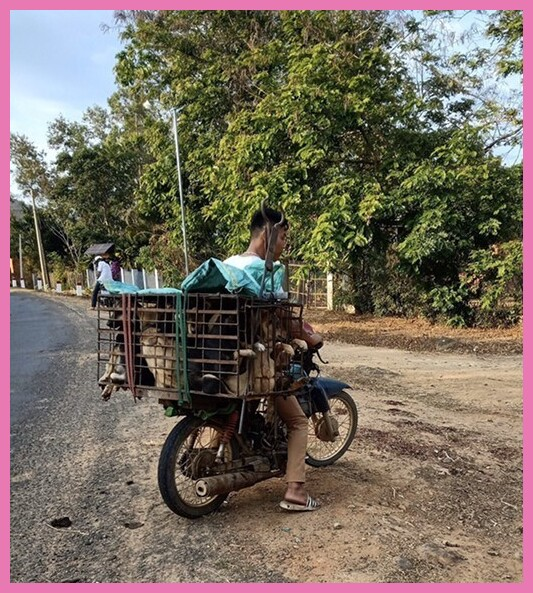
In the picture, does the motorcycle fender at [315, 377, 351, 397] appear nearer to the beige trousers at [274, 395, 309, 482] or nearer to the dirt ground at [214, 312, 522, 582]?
the beige trousers at [274, 395, 309, 482]

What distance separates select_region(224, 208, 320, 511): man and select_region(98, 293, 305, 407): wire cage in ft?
1.01

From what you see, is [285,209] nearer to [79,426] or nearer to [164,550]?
[79,426]

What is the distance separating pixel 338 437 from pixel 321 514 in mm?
1118

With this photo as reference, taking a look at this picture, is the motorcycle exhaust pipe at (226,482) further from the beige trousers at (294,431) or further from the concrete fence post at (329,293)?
the concrete fence post at (329,293)

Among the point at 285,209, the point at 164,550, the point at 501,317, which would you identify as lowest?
the point at 164,550

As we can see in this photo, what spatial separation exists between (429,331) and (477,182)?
3.47 meters

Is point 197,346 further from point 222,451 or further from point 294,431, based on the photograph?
point 294,431

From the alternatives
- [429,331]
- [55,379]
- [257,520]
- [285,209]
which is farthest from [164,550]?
[429,331]

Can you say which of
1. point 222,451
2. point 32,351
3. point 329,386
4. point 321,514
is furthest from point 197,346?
point 32,351

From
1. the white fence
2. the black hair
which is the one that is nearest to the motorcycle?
the black hair

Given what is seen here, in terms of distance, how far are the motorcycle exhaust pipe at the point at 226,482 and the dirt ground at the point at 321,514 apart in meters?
0.23

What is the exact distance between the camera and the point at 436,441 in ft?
17.0

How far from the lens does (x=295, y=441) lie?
144 inches

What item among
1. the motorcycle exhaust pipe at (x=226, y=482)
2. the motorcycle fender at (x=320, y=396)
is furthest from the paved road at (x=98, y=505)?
the motorcycle fender at (x=320, y=396)
